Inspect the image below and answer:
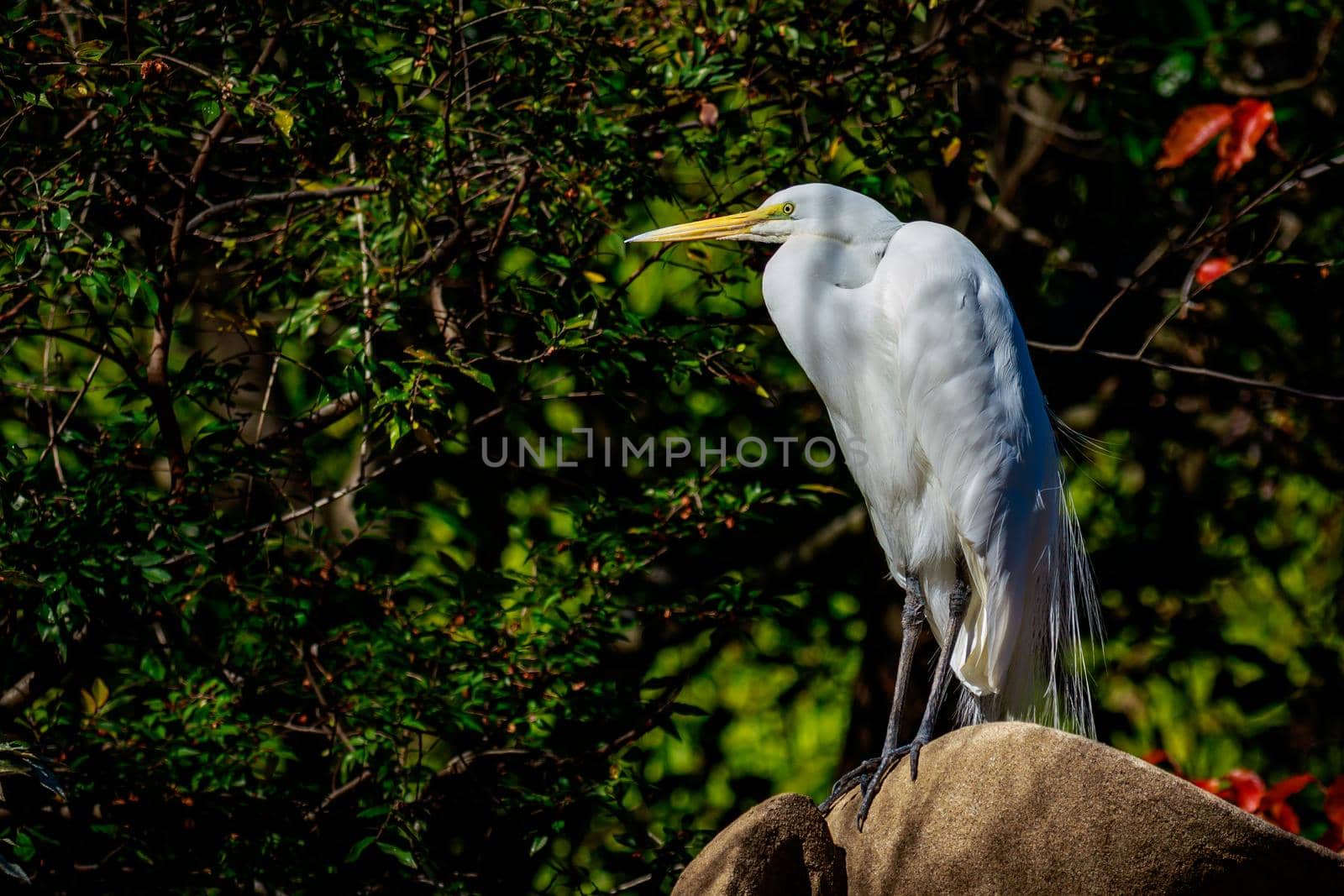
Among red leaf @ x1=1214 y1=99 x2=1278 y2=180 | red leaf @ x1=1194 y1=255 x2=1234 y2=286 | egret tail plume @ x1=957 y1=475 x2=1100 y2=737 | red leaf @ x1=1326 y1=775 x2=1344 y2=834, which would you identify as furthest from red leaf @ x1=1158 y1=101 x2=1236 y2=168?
red leaf @ x1=1326 y1=775 x2=1344 y2=834

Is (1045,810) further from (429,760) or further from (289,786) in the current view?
(429,760)

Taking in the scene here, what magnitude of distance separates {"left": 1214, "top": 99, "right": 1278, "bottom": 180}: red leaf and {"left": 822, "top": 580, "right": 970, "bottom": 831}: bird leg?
1.56 m

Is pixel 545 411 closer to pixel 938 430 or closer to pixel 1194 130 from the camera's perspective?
pixel 938 430

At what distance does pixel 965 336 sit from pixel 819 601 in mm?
1842

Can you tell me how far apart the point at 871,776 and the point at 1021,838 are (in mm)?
493

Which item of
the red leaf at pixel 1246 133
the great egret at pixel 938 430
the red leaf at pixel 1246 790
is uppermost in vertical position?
the red leaf at pixel 1246 133

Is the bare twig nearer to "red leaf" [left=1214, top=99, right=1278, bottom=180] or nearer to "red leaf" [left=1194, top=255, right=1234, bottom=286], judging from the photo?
"red leaf" [left=1194, top=255, right=1234, bottom=286]

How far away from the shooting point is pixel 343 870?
10.1 feet

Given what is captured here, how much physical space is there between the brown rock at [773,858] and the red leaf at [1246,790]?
1.50m

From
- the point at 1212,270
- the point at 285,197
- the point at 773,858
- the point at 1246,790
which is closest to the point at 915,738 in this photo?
the point at 773,858

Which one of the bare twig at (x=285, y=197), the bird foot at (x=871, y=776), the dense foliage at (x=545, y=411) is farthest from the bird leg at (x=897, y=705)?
the bare twig at (x=285, y=197)

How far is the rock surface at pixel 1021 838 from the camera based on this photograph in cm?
172

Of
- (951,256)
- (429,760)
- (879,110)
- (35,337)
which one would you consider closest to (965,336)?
(951,256)

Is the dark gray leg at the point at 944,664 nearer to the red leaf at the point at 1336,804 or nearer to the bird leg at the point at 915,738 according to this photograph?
the bird leg at the point at 915,738
